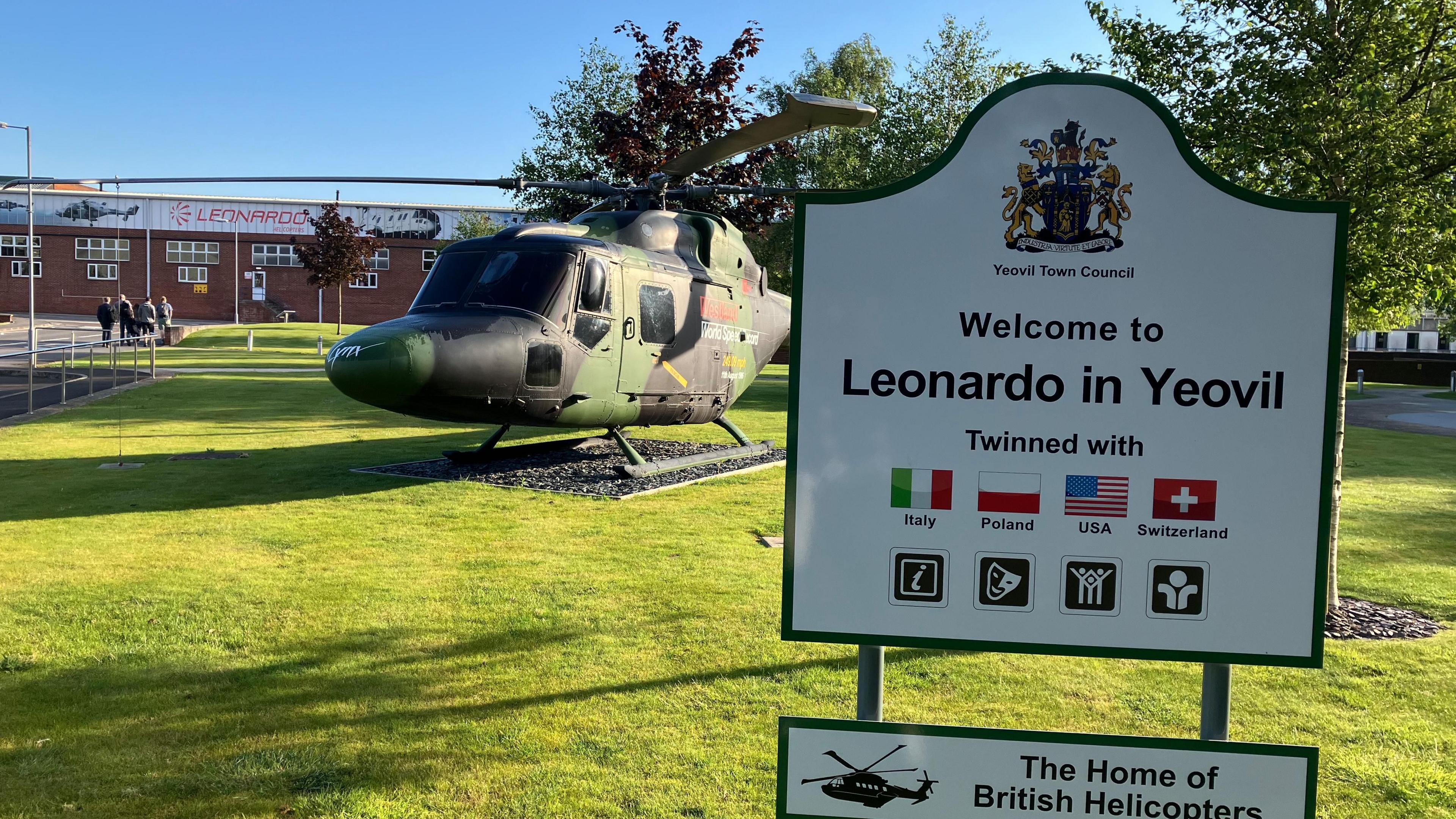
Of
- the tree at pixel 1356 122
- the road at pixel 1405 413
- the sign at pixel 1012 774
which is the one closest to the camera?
the sign at pixel 1012 774

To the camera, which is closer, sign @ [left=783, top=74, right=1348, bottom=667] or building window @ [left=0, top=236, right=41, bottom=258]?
sign @ [left=783, top=74, right=1348, bottom=667]

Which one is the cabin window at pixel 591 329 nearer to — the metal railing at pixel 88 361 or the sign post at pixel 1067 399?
the sign post at pixel 1067 399

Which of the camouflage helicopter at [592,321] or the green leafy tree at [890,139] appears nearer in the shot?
the camouflage helicopter at [592,321]

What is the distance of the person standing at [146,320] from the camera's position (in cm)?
3406

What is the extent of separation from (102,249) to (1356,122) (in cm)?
6447

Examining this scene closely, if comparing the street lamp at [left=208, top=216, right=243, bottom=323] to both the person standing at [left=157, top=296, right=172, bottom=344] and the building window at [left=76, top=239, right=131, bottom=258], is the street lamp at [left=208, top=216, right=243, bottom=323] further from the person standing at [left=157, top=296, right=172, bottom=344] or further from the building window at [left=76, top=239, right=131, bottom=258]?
the person standing at [left=157, top=296, right=172, bottom=344]

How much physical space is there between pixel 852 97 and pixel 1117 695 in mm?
33172

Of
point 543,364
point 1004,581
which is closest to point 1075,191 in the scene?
point 1004,581

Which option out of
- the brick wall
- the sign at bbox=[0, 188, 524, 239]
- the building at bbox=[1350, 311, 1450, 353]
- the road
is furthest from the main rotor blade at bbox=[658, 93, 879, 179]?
the building at bbox=[1350, 311, 1450, 353]

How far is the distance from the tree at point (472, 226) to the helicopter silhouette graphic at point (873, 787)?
46.6m

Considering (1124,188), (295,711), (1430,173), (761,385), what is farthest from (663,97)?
(1124,188)

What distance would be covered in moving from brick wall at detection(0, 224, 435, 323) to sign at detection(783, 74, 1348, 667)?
56.5 meters

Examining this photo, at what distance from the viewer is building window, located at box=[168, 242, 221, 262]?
56219 millimetres

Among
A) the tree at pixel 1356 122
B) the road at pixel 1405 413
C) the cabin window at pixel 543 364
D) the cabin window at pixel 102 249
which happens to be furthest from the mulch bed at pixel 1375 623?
the cabin window at pixel 102 249
